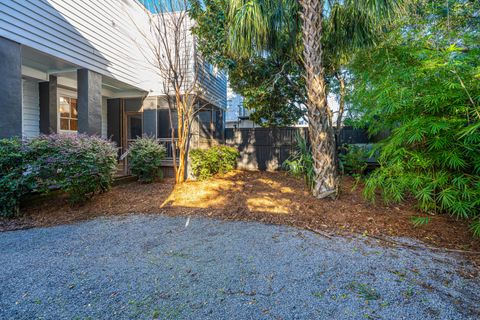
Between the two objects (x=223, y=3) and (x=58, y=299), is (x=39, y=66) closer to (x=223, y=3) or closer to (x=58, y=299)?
(x=223, y=3)

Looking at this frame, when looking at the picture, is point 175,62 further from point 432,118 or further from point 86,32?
point 432,118

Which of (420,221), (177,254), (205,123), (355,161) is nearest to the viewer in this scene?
(177,254)

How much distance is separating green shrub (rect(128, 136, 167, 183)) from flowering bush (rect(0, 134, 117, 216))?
4.92ft

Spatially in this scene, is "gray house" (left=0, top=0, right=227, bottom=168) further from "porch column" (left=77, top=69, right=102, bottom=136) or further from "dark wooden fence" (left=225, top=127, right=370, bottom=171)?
"dark wooden fence" (left=225, top=127, right=370, bottom=171)

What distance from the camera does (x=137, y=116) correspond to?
28.3 feet

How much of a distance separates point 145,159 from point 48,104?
318cm

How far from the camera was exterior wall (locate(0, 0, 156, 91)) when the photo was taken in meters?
4.63

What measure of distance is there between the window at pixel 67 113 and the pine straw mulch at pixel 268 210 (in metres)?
3.08

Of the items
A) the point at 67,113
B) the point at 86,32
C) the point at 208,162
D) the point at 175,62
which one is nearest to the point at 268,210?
the point at 208,162

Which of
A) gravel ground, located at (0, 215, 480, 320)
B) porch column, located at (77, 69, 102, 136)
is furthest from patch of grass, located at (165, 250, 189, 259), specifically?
porch column, located at (77, 69, 102, 136)

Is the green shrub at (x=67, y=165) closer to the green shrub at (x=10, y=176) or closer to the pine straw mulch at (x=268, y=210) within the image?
→ the green shrub at (x=10, y=176)

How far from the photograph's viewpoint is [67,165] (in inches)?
166

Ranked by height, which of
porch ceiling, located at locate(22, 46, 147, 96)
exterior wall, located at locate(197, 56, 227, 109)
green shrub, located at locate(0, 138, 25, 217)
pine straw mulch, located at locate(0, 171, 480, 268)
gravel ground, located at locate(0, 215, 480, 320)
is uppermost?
exterior wall, located at locate(197, 56, 227, 109)

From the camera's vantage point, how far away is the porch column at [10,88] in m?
4.29
